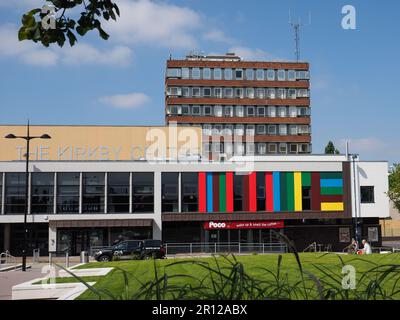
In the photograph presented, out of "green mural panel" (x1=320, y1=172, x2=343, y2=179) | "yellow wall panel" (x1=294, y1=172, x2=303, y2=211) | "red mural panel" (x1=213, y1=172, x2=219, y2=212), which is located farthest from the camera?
"green mural panel" (x1=320, y1=172, x2=343, y2=179)

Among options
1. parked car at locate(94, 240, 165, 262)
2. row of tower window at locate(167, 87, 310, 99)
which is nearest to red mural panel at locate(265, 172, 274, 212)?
parked car at locate(94, 240, 165, 262)

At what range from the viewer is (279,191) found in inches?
1975

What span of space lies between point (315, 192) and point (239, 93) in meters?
42.2

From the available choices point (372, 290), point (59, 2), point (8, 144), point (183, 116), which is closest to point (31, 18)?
point (59, 2)

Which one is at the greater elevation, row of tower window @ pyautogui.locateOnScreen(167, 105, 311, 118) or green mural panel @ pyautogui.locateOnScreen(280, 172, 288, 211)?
row of tower window @ pyautogui.locateOnScreen(167, 105, 311, 118)

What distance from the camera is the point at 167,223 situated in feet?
160

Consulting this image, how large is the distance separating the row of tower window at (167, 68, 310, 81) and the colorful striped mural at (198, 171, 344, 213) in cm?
4240

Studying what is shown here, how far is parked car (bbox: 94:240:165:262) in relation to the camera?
36656 millimetres

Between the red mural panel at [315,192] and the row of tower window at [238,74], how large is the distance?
42415 millimetres

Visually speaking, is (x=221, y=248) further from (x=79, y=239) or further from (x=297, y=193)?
(x=79, y=239)

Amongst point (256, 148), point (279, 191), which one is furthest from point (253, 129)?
point (279, 191)

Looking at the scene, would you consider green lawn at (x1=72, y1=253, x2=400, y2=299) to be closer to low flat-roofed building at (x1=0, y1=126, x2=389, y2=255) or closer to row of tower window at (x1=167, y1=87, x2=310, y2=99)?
low flat-roofed building at (x1=0, y1=126, x2=389, y2=255)
